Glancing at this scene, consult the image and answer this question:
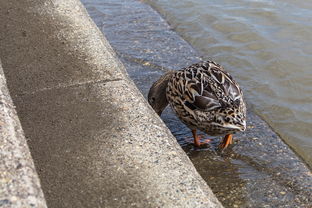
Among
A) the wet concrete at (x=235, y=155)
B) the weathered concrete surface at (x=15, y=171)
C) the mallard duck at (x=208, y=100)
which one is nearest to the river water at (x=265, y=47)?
the wet concrete at (x=235, y=155)

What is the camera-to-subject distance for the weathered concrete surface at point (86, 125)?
281 cm

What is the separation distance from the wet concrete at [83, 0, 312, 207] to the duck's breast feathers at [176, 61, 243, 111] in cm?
49

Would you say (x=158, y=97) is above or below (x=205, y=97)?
below

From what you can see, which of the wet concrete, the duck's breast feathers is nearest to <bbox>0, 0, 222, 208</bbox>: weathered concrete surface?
the duck's breast feathers

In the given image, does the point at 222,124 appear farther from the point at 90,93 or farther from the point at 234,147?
the point at 90,93

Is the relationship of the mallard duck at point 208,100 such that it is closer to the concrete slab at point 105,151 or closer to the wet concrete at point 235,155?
the wet concrete at point 235,155

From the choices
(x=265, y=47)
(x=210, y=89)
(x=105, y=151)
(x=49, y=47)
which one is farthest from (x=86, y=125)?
(x=265, y=47)

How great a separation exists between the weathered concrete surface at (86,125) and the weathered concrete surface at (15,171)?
23 centimetres

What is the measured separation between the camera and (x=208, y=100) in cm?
435

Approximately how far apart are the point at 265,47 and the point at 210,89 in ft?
8.25

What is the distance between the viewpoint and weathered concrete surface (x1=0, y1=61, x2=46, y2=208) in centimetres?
239

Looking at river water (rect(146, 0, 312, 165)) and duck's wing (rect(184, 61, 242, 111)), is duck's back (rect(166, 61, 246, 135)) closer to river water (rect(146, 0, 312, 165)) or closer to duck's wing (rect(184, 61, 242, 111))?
duck's wing (rect(184, 61, 242, 111))

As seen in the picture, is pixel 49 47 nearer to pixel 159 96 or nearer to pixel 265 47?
pixel 159 96

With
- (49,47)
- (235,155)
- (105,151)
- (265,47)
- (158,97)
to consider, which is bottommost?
(235,155)
